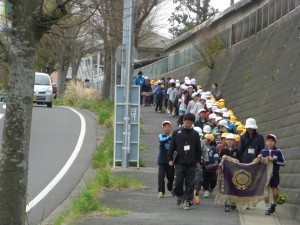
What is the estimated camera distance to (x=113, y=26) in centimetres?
2206

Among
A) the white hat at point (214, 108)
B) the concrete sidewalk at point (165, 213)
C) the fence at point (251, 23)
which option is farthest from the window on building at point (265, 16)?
the concrete sidewalk at point (165, 213)

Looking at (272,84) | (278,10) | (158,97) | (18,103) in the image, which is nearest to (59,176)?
(272,84)

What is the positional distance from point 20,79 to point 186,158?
231 inches

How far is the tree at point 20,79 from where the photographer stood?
893 centimetres

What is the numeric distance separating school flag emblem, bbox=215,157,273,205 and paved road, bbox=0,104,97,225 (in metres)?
3.29

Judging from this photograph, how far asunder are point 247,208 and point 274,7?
48.8 feet

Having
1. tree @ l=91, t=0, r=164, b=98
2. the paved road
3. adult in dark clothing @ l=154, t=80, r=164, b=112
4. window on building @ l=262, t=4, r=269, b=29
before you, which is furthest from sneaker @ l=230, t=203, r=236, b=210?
adult in dark clothing @ l=154, t=80, r=164, b=112

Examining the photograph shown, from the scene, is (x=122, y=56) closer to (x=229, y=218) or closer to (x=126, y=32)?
(x=126, y=32)

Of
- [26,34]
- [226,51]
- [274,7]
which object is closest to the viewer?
[26,34]

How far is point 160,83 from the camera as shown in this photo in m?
36.6

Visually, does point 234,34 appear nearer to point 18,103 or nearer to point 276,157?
point 276,157

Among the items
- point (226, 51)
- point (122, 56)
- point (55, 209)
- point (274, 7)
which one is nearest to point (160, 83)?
point (226, 51)

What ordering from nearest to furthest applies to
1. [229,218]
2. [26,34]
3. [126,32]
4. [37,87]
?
[26,34] → [229,218] → [126,32] → [37,87]

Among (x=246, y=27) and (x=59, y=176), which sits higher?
(x=246, y=27)
